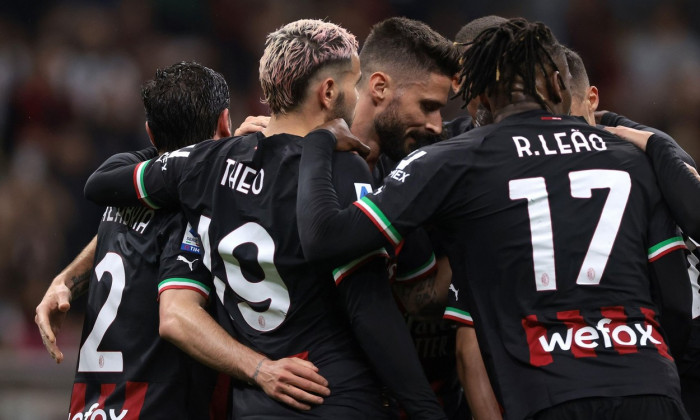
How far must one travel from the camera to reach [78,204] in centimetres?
820

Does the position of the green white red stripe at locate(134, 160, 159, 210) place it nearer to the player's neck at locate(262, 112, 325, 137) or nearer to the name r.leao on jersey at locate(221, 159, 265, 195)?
the name r.leao on jersey at locate(221, 159, 265, 195)

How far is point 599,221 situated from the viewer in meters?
2.86

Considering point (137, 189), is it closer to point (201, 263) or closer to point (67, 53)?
point (201, 263)

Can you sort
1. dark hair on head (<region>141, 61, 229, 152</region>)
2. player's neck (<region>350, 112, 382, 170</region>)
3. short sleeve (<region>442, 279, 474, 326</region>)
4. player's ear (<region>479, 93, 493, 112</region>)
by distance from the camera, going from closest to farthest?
player's ear (<region>479, 93, 493, 112</region>) → short sleeve (<region>442, 279, 474, 326</region>) → dark hair on head (<region>141, 61, 229, 152</region>) → player's neck (<region>350, 112, 382, 170</region>)

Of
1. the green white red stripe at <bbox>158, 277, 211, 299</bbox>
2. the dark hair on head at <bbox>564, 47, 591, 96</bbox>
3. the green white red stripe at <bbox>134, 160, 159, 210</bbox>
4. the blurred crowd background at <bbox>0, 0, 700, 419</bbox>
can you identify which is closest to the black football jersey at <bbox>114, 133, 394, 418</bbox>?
the green white red stripe at <bbox>158, 277, 211, 299</bbox>

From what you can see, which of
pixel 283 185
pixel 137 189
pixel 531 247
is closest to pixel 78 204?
pixel 137 189

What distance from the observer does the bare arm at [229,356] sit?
2.99m

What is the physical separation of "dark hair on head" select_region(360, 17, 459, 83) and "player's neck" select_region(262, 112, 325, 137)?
1.02m

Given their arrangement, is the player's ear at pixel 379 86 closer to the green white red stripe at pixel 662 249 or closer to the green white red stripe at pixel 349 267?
the green white red stripe at pixel 349 267

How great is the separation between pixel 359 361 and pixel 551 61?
1.19 m

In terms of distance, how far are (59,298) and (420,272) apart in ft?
4.88

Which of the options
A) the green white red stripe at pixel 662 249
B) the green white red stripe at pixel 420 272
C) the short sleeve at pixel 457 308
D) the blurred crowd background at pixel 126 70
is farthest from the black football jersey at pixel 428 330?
the blurred crowd background at pixel 126 70

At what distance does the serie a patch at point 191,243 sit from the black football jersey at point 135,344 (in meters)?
0.01

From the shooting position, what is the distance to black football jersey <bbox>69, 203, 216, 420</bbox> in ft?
11.8
